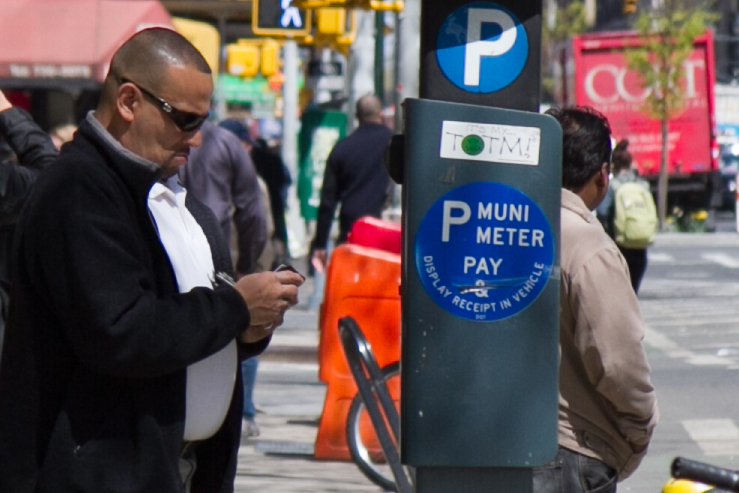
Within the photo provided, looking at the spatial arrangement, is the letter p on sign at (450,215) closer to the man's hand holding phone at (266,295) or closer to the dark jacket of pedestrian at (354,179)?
the man's hand holding phone at (266,295)

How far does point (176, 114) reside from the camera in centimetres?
284

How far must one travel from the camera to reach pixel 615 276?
3.71m

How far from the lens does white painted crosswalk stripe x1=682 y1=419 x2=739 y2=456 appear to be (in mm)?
8070

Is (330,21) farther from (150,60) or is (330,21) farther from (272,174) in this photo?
(150,60)

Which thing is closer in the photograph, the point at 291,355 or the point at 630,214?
the point at 291,355

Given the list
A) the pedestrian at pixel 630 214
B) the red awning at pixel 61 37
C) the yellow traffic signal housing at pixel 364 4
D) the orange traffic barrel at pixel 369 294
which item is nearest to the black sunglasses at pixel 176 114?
the orange traffic barrel at pixel 369 294

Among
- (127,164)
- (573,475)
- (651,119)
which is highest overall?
(127,164)

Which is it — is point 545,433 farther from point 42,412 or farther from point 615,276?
point 42,412

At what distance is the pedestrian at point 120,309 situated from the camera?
2688mm

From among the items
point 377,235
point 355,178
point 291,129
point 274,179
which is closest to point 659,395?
point 355,178

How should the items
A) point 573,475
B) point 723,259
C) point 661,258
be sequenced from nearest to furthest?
point 573,475 → point 723,259 → point 661,258

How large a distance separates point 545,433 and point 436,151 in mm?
760

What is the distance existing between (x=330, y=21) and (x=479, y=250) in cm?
1448

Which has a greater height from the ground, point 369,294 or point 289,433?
point 369,294
